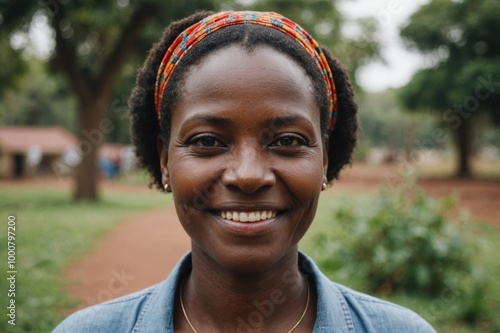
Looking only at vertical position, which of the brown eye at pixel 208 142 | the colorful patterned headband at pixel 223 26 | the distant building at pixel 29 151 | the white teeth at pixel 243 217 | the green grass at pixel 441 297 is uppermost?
the colorful patterned headband at pixel 223 26

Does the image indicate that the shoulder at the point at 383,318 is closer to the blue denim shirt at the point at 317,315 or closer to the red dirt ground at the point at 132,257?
the blue denim shirt at the point at 317,315

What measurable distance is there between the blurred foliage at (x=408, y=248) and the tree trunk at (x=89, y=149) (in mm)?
9800

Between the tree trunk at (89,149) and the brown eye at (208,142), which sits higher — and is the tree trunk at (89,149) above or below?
below

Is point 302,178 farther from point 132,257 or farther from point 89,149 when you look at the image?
point 89,149

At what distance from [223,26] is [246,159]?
1.58ft

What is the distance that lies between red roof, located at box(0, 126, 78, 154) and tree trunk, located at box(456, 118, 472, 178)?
21.0m

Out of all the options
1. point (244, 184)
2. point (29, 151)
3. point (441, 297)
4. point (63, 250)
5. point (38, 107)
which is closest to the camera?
point (244, 184)

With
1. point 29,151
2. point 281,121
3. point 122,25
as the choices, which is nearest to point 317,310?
point 281,121

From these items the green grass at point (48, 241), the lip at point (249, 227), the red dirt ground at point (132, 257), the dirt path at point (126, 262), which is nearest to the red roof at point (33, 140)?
the green grass at point (48, 241)

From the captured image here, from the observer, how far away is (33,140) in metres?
28.4

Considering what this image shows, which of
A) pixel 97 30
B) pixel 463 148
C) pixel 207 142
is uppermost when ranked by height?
pixel 97 30

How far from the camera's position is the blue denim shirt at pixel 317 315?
1.60m

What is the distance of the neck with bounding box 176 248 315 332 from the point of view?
1.63 meters

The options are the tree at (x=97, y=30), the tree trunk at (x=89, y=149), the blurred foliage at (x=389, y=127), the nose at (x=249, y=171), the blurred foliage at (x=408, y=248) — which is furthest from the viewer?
the blurred foliage at (x=389, y=127)
